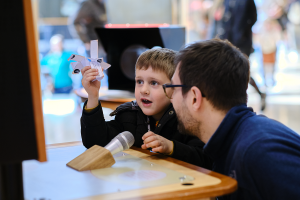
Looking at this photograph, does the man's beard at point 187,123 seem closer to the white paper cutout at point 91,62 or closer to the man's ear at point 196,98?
the man's ear at point 196,98

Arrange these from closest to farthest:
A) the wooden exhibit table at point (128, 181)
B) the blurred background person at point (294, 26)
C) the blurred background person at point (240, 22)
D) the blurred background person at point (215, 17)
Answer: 1. the wooden exhibit table at point (128, 181)
2. the blurred background person at point (240, 22)
3. the blurred background person at point (215, 17)
4. the blurred background person at point (294, 26)

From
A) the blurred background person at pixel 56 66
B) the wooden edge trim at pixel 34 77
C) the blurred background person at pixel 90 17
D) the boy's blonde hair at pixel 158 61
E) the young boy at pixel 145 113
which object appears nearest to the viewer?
the wooden edge trim at pixel 34 77

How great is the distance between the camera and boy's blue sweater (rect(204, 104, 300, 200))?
0.84 metres

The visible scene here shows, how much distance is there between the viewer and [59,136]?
11.7 ft

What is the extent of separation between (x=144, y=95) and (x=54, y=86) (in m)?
4.94

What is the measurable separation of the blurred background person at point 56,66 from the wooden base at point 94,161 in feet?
16.6

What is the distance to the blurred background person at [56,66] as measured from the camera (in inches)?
235

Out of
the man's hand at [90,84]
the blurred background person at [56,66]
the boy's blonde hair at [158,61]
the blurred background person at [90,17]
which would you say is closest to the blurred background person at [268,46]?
the blurred background person at [90,17]

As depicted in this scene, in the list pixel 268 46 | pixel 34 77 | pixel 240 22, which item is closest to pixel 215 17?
pixel 240 22

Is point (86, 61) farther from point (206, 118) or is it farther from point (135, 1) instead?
point (135, 1)

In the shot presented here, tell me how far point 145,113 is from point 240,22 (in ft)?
10.3

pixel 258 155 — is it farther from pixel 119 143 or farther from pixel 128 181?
pixel 119 143

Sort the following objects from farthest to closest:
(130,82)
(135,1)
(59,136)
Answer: (135,1)
(59,136)
(130,82)

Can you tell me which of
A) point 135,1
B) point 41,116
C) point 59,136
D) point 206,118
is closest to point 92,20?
point 135,1
